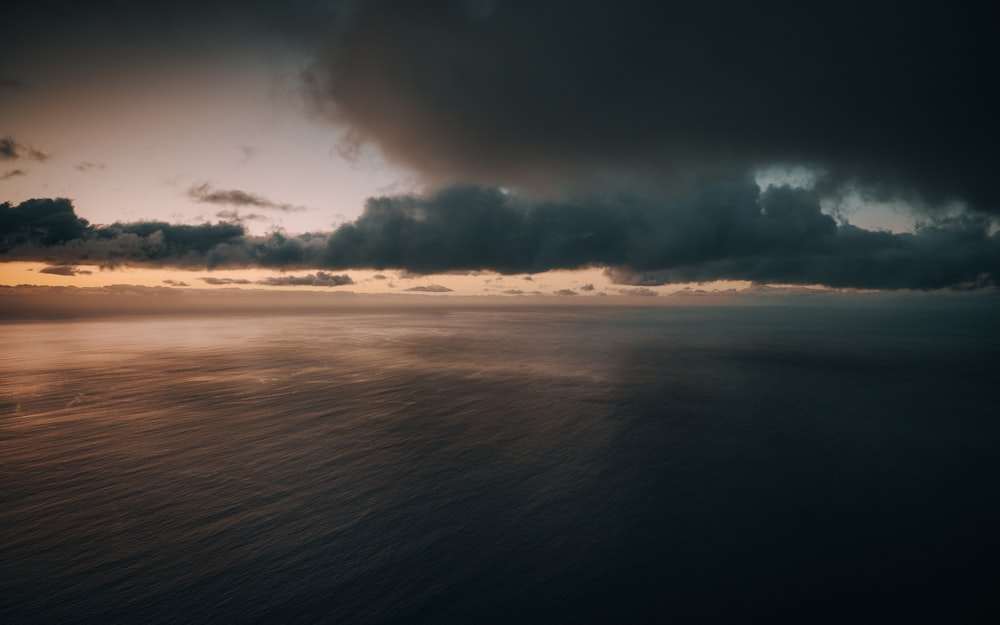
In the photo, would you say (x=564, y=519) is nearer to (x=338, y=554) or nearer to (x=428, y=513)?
(x=428, y=513)

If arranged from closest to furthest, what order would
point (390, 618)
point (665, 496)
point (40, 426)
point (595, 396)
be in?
point (390, 618) < point (665, 496) < point (40, 426) < point (595, 396)

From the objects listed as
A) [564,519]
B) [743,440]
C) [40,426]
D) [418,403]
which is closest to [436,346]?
[418,403]

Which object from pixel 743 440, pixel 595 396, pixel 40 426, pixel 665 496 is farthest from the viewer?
pixel 595 396

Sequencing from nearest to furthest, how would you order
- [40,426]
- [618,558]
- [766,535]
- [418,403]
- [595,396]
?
[618,558]
[766,535]
[40,426]
[418,403]
[595,396]

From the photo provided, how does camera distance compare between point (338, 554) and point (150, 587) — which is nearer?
point (150, 587)

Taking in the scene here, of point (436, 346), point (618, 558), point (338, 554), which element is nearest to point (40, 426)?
point (338, 554)

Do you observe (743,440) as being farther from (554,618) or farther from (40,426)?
(40,426)
